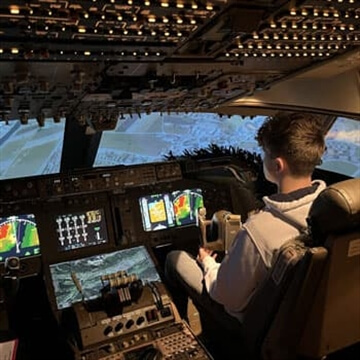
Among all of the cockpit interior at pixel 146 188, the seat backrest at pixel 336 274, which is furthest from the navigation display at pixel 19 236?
the seat backrest at pixel 336 274

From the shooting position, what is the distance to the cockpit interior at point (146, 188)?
141cm

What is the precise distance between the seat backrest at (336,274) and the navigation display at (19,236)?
1346 millimetres

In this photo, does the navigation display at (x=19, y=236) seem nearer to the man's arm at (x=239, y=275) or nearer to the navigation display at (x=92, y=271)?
the navigation display at (x=92, y=271)

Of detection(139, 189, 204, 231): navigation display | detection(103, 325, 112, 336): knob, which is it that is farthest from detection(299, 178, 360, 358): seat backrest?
detection(139, 189, 204, 231): navigation display

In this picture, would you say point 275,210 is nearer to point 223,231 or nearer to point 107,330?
point 223,231

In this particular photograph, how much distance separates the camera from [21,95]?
2092 mm

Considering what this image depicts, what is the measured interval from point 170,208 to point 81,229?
51 cm

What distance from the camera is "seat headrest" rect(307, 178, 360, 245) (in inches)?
50.6

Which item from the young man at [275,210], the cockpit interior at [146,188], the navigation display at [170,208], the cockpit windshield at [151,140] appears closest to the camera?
Result: the cockpit interior at [146,188]

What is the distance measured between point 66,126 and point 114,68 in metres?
1.26

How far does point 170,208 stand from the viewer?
2.57 metres

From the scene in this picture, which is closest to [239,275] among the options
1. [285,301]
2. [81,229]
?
[285,301]

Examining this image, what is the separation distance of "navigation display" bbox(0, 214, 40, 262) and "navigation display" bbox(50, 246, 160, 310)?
14cm

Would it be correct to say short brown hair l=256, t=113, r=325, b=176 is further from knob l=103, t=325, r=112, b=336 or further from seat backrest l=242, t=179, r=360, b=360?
knob l=103, t=325, r=112, b=336
